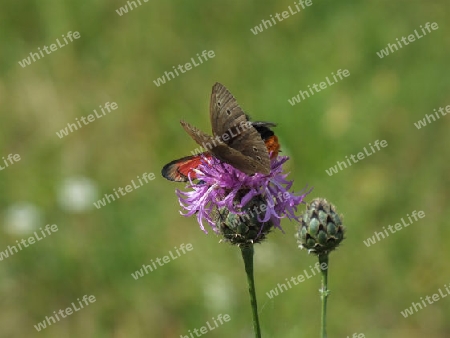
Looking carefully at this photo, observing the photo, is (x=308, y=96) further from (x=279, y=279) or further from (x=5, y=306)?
(x=5, y=306)

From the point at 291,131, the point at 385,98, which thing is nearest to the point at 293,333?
the point at 291,131

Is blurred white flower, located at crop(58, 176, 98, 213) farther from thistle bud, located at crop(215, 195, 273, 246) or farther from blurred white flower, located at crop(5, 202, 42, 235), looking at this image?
thistle bud, located at crop(215, 195, 273, 246)

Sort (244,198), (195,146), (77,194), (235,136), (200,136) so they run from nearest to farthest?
(200,136), (235,136), (244,198), (77,194), (195,146)

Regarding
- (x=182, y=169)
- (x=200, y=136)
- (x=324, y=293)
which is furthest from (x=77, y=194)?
(x=200, y=136)

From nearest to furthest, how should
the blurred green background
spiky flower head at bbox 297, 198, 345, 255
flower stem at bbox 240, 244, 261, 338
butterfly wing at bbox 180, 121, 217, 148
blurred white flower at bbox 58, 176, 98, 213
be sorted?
butterfly wing at bbox 180, 121, 217, 148 → flower stem at bbox 240, 244, 261, 338 → spiky flower head at bbox 297, 198, 345, 255 → the blurred green background → blurred white flower at bbox 58, 176, 98, 213

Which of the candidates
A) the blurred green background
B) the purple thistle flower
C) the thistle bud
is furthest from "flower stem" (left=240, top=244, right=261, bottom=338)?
the blurred green background

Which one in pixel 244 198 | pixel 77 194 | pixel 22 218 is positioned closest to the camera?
pixel 244 198

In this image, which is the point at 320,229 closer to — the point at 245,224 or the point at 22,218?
the point at 245,224
